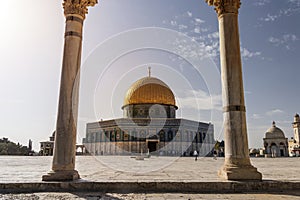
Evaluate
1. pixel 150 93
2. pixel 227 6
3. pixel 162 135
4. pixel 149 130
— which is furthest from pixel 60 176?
pixel 150 93

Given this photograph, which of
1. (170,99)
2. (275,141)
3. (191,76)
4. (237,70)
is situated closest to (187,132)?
(170,99)

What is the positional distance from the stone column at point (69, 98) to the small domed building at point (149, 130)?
31.9m

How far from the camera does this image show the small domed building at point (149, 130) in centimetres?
3922

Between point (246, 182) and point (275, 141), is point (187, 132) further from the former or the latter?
point (246, 182)

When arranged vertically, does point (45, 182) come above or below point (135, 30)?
below

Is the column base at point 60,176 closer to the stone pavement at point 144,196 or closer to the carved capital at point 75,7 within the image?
the stone pavement at point 144,196

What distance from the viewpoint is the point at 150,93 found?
141ft

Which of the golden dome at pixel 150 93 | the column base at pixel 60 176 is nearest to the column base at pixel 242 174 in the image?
the column base at pixel 60 176

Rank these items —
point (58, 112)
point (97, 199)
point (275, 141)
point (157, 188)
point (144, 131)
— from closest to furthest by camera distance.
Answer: point (97, 199), point (157, 188), point (58, 112), point (144, 131), point (275, 141)

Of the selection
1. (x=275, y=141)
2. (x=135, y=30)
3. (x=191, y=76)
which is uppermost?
(x=135, y=30)

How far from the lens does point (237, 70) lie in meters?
6.08

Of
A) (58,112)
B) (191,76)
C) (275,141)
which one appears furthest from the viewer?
(275,141)

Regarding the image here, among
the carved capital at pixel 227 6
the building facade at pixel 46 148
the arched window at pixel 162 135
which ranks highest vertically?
the carved capital at pixel 227 6

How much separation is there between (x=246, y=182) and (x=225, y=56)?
9.73 ft
